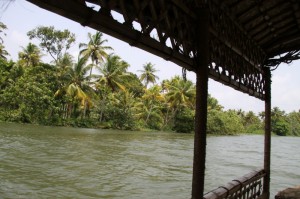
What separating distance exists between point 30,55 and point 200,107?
39.6 metres

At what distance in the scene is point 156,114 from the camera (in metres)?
46.0

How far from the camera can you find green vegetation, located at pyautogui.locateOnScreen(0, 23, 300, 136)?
3172 centimetres

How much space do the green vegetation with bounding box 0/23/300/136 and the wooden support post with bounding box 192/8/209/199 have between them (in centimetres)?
2964

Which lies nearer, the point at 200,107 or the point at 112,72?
the point at 200,107

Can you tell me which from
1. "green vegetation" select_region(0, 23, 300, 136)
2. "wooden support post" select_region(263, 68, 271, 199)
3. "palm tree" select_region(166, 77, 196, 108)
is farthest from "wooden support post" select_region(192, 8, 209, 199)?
"palm tree" select_region(166, 77, 196, 108)

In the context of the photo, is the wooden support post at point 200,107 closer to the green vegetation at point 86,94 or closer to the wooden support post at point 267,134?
the wooden support post at point 267,134

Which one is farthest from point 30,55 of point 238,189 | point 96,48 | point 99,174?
point 238,189

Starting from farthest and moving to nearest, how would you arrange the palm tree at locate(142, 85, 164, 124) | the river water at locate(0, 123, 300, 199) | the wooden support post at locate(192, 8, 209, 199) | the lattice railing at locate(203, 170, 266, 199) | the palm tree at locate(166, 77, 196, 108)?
the palm tree at locate(142, 85, 164, 124) < the palm tree at locate(166, 77, 196, 108) < the river water at locate(0, 123, 300, 199) < the lattice railing at locate(203, 170, 266, 199) < the wooden support post at locate(192, 8, 209, 199)

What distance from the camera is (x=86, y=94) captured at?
34.4m

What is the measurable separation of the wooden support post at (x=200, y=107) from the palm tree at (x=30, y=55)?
3906cm

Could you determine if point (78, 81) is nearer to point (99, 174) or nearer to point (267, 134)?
point (99, 174)

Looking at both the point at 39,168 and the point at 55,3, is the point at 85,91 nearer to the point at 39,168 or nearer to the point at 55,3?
the point at 39,168

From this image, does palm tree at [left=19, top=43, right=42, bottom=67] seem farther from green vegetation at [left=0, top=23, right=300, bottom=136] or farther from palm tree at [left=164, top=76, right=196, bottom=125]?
palm tree at [left=164, top=76, right=196, bottom=125]

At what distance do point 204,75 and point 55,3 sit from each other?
186 cm
